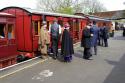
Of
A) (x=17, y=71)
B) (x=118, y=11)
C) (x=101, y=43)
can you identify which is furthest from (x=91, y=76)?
(x=118, y=11)

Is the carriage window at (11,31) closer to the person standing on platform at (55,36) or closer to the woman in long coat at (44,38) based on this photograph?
the woman in long coat at (44,38)

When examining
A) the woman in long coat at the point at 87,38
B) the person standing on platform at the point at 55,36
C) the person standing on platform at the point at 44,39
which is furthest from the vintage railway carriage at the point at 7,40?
the woman in long coat at the point at 87,38

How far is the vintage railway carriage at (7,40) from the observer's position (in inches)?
489

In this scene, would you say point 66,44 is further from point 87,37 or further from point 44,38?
point 87,37

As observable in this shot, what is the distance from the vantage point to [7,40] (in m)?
12.8

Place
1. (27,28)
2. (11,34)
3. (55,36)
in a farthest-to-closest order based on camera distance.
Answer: (27,28) < (55,36) < (11,34)

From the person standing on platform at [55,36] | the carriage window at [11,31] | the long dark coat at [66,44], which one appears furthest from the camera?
the person standing on platform at [55,36]

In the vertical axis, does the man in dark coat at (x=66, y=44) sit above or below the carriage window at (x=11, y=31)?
below

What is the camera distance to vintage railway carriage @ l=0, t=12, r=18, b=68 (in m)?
12.4

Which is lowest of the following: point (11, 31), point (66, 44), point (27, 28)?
point (66, 44)

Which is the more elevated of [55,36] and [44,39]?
[55,36]

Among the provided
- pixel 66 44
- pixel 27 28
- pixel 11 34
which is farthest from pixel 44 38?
pixel 27 28

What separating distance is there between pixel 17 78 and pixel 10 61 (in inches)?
131

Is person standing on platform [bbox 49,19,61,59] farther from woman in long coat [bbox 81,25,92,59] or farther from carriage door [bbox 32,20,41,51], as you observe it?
carriage door [bbox 32,20,41,51]
